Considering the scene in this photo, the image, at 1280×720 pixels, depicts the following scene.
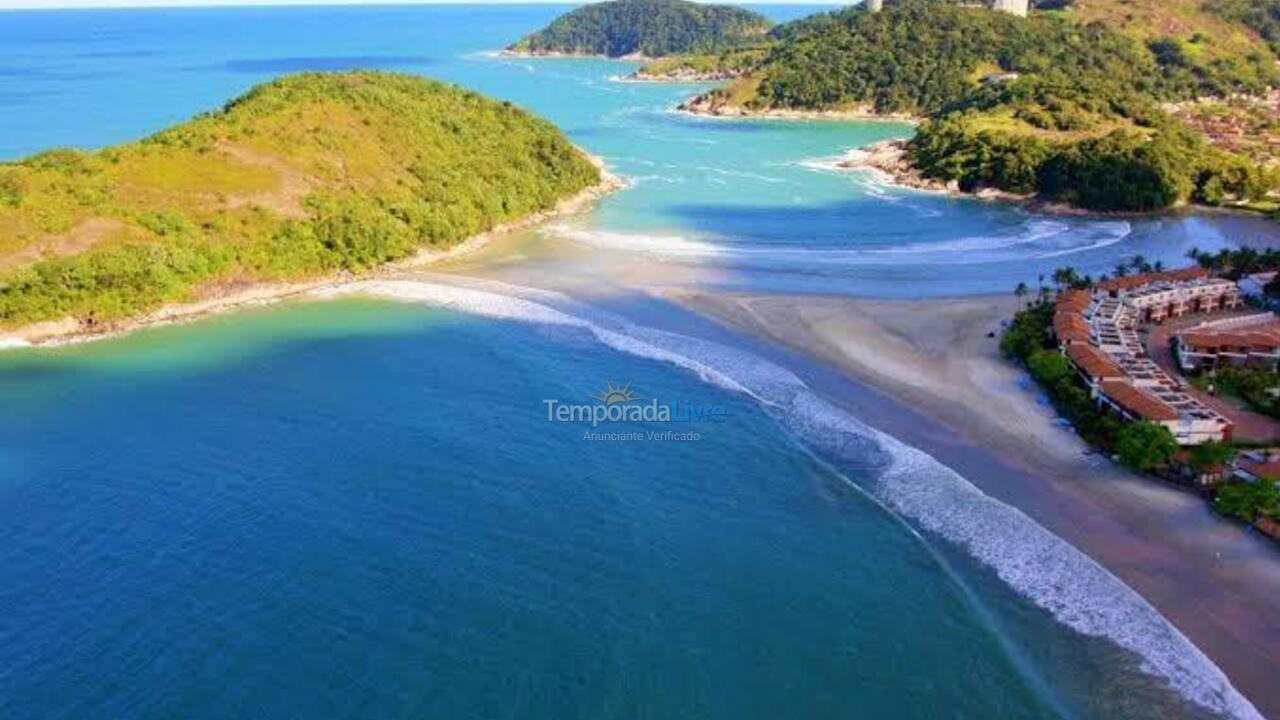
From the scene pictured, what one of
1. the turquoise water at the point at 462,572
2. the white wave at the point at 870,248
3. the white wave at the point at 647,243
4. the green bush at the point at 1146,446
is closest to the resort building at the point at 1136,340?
the green bush at the point at 1146,446

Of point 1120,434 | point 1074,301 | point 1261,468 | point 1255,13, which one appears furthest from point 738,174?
point 1255,13

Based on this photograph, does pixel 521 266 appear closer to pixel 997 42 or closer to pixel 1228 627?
pixel 1228 627

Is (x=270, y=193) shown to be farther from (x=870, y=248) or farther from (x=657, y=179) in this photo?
(x=870, y=248)

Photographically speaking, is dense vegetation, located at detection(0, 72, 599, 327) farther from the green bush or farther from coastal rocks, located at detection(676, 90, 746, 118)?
coastal rocks, located at detection(676, 90, 746, 118)

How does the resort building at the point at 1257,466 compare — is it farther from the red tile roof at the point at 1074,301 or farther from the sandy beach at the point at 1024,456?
the red tile roof at the point at 1074,301

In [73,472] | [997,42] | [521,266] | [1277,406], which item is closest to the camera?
[73,472]

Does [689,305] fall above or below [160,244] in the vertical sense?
below

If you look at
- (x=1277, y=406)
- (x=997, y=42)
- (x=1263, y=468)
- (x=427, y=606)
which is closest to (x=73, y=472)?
(x=427, y=606)
